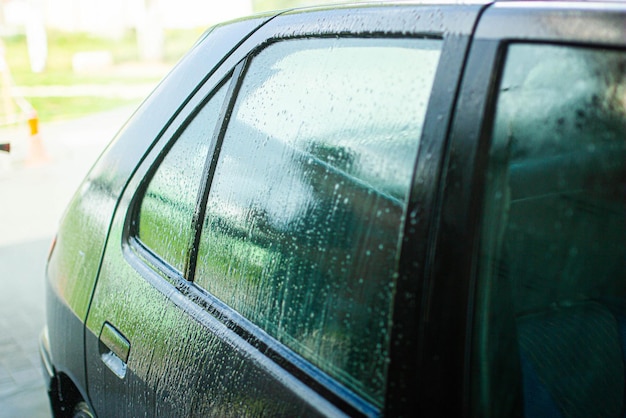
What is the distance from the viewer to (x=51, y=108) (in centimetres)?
1459

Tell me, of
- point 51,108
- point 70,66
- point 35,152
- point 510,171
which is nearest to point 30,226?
point 35,152

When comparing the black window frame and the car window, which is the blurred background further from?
the car window

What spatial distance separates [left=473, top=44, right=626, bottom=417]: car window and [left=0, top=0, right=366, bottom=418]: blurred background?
4.32 feet

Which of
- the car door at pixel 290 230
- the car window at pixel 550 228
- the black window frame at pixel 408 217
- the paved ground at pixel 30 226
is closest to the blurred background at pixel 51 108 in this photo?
the paved ground at pixel 30 226

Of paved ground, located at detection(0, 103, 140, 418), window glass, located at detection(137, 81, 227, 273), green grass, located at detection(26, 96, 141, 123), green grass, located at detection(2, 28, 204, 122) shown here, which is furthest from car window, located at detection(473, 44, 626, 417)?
green grass, located at detection(26, 96, 141, 123)

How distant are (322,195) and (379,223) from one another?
0.58 feet

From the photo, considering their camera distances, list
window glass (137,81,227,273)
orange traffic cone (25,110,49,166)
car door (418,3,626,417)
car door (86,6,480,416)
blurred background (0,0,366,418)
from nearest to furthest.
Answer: car door (418,3,626,417)
car door (86,6,480,416)
window glass (137,81,227,273)
blurred background (0,0,366,418)
orange traffic cone (25,110,49,166)

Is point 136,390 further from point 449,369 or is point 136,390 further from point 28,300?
point 28,300

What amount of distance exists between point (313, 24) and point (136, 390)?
942mm

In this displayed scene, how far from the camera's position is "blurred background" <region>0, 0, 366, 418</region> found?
14.7 ft

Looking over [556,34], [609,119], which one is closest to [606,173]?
[609,119]

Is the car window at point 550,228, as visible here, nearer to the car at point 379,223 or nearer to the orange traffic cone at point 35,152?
the car at point 379,223

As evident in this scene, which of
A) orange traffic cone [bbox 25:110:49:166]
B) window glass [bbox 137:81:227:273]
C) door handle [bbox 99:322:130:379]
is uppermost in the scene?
window glass [bbox 137:81:227:273]

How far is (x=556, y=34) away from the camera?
1.07 meters
